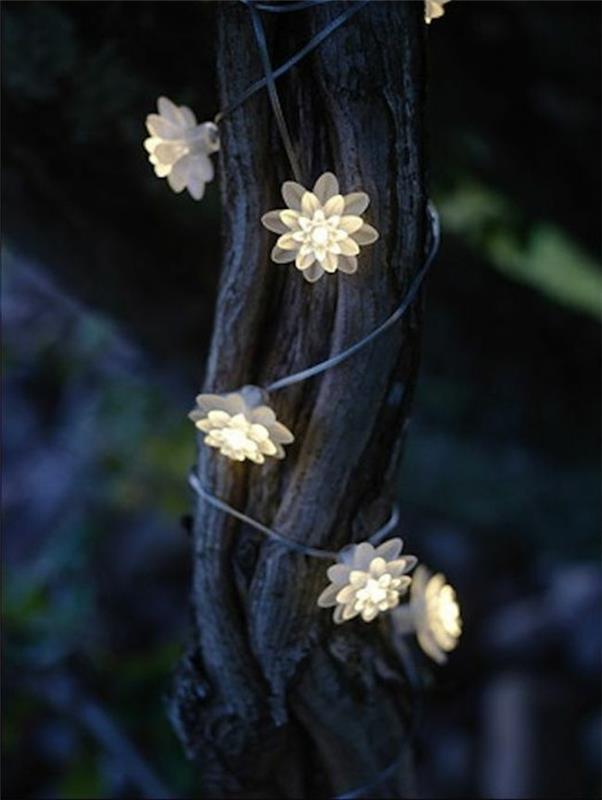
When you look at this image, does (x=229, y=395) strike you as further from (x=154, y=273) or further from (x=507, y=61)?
(x=507, y=61)

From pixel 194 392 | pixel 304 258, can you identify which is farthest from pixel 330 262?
pixel 194 392

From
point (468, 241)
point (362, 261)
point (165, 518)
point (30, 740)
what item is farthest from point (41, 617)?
point (362, 261)

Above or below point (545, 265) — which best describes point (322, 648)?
below

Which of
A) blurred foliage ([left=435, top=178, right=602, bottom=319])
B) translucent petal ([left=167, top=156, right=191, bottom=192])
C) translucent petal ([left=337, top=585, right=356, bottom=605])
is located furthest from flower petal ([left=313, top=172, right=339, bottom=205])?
blurred foliage ([left=435, top=178, right=602, bottom=319])

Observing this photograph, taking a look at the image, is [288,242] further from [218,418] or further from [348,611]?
[348,611]

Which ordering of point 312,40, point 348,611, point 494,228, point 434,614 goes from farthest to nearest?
1. point 494,228
2. point 434,614
3. point 348,611
4. point 312,40

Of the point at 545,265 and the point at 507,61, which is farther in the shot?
the point at 545,265
